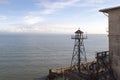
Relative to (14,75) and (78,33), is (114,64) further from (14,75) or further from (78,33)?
(14,75)

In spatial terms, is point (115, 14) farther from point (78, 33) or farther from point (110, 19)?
point (78, 33)

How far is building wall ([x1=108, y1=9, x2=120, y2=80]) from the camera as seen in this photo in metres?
25.0

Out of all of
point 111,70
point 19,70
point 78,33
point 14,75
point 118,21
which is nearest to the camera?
point 118,21

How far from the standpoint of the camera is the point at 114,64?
Answer: 26.3 m

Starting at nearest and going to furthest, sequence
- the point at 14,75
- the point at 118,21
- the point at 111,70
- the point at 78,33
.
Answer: the point at 118,21
the point at 111,70
the point at 78,33
the point at 14,75

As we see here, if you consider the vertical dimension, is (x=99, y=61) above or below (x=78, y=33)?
below

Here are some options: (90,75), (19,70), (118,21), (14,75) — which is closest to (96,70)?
(90,75)

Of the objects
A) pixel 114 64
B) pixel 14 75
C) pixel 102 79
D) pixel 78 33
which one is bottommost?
pixel 14 75

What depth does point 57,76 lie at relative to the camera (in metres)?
44.4

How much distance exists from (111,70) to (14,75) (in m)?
29.1

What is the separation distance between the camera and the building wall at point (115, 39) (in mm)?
25016

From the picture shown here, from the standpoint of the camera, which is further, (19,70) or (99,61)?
(19,70)

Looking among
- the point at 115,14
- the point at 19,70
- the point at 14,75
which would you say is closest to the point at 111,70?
the point at 115,14

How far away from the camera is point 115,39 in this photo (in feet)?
84.1
